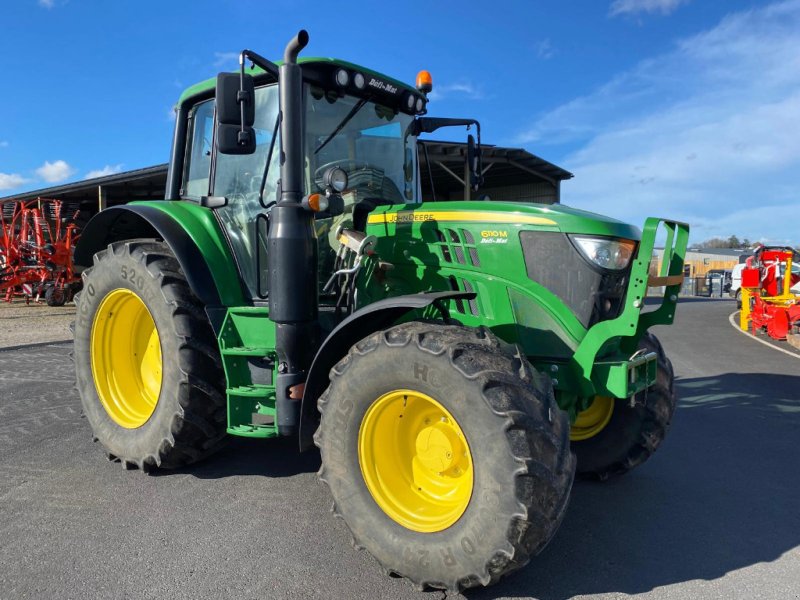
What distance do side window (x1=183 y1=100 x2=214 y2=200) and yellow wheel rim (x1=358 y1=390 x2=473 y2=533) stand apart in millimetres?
2327

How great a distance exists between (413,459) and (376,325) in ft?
2.32

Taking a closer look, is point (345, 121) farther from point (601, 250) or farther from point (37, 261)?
point (37, 261)

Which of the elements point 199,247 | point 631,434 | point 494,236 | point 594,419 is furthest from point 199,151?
point 631,434

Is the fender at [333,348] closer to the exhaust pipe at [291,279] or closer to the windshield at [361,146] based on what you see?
the exhaust pipe at [291,279]

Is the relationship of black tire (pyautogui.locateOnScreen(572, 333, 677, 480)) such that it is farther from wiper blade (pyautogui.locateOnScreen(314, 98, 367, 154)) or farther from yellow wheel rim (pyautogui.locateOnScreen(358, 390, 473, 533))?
wiper blade (pyautogui.locateOnScreen(314, 98, 367, 154))

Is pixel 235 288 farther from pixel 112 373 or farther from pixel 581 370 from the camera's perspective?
pixel 581 370

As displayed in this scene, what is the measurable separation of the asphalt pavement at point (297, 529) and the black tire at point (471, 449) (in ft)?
0.77

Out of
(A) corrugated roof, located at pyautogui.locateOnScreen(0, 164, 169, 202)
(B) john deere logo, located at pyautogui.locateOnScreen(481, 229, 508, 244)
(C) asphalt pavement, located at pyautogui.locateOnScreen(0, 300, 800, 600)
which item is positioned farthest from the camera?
(A) corrugated roof, located at pyautogui.locateOnScreen(0, 164, 169, 202)

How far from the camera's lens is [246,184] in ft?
12.8

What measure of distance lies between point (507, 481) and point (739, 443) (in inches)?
137

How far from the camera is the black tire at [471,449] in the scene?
2348 mm

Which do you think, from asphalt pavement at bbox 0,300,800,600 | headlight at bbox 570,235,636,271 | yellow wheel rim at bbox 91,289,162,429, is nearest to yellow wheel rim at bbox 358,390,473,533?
asphalt pavement at bbox 0,300,800,600

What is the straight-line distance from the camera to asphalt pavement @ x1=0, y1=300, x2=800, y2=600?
2654mm

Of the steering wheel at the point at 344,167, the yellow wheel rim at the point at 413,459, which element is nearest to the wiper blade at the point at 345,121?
the steering wheel at the point at 344,167
